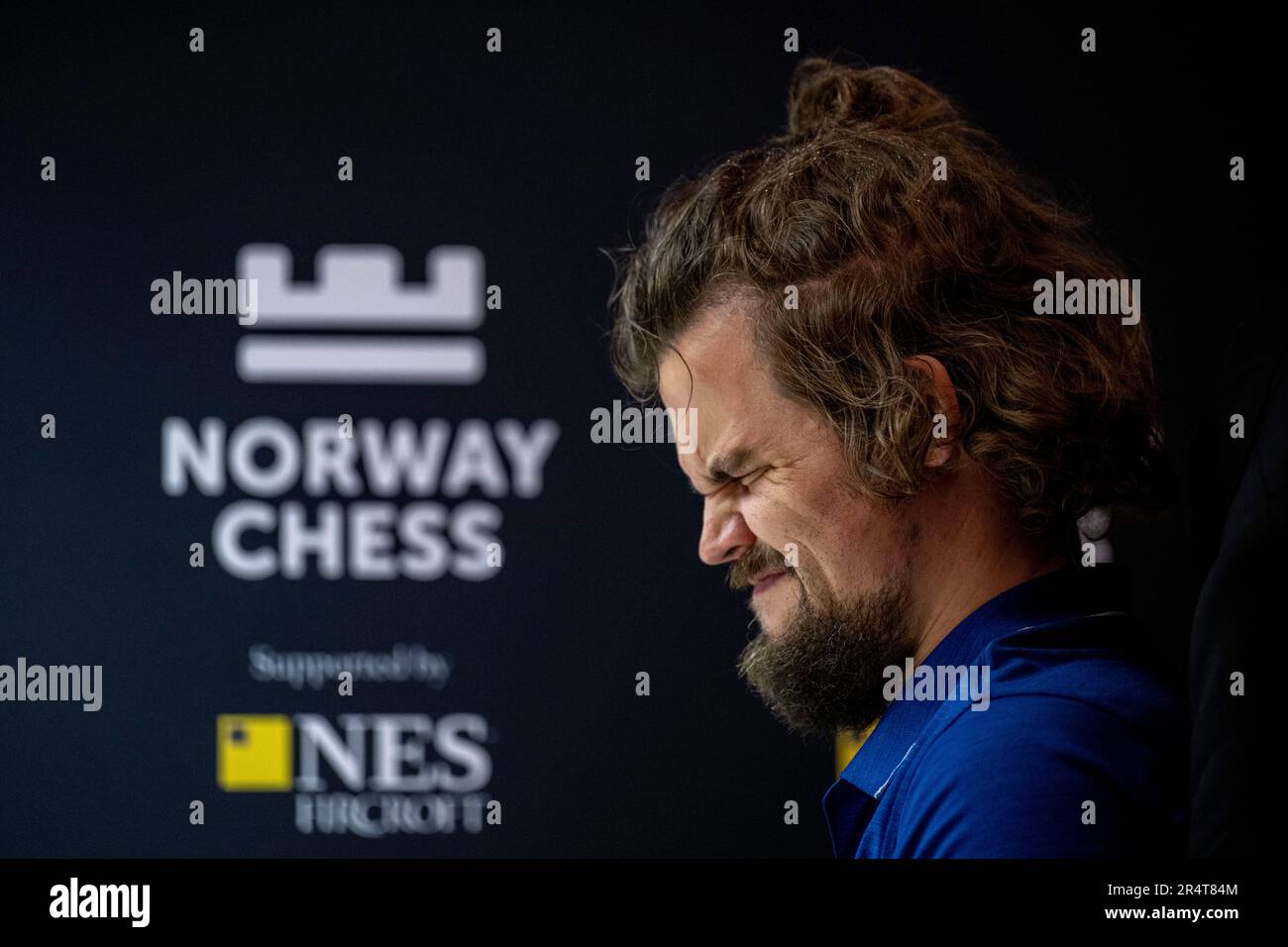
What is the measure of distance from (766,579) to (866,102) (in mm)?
651

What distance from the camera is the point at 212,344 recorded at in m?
1.61

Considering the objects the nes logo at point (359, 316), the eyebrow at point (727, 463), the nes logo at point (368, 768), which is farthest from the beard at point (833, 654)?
the nes logo at point (359, 316)

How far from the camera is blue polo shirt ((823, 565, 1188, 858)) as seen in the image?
1071mm

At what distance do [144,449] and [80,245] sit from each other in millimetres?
303

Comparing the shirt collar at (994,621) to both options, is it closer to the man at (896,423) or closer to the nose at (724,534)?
the man at (896,423)

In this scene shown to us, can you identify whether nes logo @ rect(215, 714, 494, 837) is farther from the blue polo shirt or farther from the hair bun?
the hair bun

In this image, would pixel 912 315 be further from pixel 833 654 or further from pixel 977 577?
pixel 833 654

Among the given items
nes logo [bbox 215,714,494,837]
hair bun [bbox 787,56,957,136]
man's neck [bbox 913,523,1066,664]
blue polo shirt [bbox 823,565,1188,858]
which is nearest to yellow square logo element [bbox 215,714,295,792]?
nes logo [bbox 215,714,494,837]

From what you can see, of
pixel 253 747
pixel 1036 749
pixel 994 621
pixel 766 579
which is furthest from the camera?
pixel 253 747

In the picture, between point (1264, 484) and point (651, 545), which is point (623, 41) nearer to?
point (651, 545)

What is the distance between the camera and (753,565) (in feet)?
4.97

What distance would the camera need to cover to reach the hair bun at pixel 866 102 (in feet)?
5.02

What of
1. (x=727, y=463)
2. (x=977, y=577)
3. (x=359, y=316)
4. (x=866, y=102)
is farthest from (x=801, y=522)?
(x=359, y=316)

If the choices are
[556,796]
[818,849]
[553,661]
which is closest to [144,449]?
[553,661]
